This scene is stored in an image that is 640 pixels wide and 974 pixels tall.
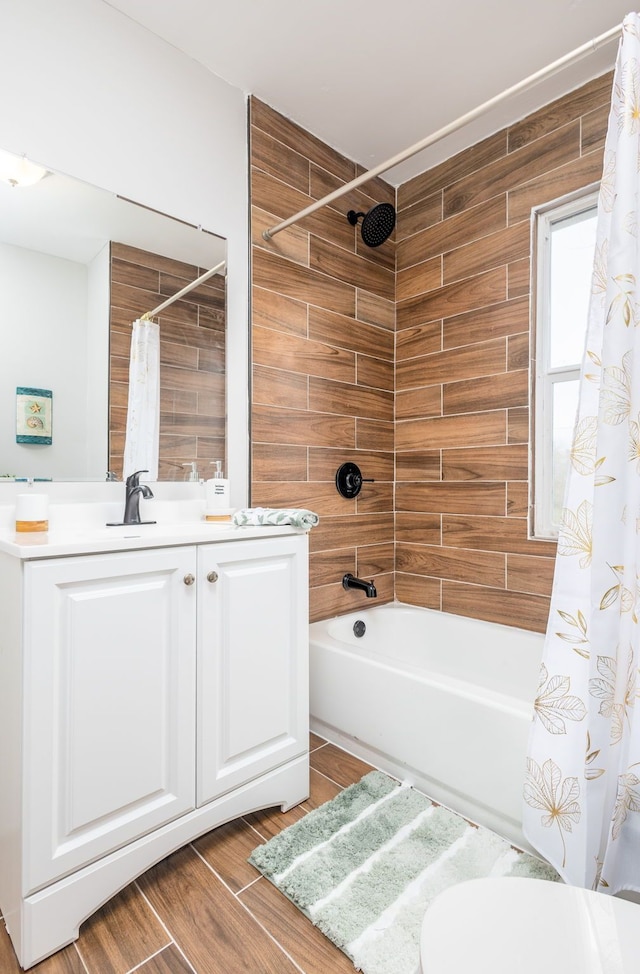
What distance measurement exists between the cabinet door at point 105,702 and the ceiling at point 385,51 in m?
1.85

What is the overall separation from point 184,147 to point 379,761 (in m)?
2.37

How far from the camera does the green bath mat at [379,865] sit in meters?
1.14

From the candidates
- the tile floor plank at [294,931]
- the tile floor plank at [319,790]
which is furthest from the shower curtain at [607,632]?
the tile floor plank at [319,790]

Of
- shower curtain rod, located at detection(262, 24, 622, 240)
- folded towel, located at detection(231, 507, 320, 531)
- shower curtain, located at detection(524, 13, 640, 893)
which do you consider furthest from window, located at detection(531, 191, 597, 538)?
folded towel, located at detection(231, 507, 320, 531)

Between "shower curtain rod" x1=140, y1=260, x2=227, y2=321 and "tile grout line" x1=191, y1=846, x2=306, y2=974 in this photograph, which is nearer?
"tile grout line" x1=191, y1=846, x2=306, y2=974

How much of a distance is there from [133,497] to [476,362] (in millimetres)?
1644

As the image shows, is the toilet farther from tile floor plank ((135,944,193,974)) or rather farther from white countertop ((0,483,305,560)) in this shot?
white countertop ((0,483,305,560))

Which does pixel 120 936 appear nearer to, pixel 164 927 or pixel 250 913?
pixel 164 927

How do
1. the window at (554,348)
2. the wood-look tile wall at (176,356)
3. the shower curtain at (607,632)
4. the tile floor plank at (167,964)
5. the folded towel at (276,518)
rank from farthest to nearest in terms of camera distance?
the window at (554,348) < the wood-look tile wall at (176,356) < the folded towel at (276,518) < the shower curtain at (607,632) < the tile floor plank at (167,964)

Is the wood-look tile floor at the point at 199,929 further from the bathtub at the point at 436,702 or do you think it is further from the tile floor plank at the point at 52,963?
the bathtub at the point at 436,702

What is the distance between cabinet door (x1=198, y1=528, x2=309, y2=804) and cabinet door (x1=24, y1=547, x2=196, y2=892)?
5 centimetres

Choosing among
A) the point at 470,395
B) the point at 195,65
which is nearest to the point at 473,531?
the point at 470,395

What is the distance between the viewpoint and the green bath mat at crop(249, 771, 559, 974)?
3.74ft

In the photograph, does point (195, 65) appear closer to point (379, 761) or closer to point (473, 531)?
point (473, 531)
